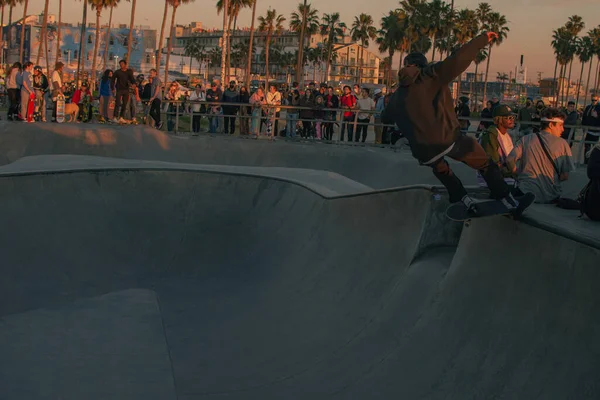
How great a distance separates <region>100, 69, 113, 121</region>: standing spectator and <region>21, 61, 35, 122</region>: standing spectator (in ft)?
5.54

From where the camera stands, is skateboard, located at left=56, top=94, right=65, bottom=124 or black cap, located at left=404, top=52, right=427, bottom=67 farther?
skateboard, located at left=56, top=94, right=65, bottom=124

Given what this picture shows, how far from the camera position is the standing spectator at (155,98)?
19.3 metres

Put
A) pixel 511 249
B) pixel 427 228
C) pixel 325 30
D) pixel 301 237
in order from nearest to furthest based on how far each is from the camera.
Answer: pixel 511 249 < pixel 427 228 < pixel 301 237 < pixel 325 30

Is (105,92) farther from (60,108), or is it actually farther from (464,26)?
(464,26)

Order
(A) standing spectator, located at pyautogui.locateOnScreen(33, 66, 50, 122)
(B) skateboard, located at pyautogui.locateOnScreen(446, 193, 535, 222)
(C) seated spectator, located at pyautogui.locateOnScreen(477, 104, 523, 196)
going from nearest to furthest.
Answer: (B) skateboard, located at pyautogui.locateOnScreen(446, 193, 535, 222) < (C) seated spectator, located at pyautogui.locateOnScreen(477, 104, 523, 196) < (A) standing spectator, located at pyautogui.locateOnScreen(33, 66, 50, 122)

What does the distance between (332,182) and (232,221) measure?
1646mm

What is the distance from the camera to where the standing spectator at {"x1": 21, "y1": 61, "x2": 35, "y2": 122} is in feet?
57.2

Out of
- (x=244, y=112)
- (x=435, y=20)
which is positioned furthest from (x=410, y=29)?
(x=244, y=112)

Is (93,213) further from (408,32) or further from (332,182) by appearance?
(408,32)

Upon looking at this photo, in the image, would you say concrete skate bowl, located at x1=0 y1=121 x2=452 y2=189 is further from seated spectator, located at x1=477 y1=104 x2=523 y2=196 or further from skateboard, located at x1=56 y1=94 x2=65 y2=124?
seated spectator, located at x1=477 y1=104 x2=523 y2=196

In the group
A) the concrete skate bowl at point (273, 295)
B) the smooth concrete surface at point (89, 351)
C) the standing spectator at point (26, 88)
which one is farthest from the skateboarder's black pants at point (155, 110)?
the smooth concrete surface at point (89, 351)

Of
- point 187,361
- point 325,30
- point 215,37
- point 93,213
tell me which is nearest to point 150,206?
point 93,213

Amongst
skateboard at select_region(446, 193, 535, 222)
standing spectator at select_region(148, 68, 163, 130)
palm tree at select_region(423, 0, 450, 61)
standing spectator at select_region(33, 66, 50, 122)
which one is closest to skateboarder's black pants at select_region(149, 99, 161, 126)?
standing spectator at select_region(148, 68, 163, 130)

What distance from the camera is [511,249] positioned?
16.3 feet
